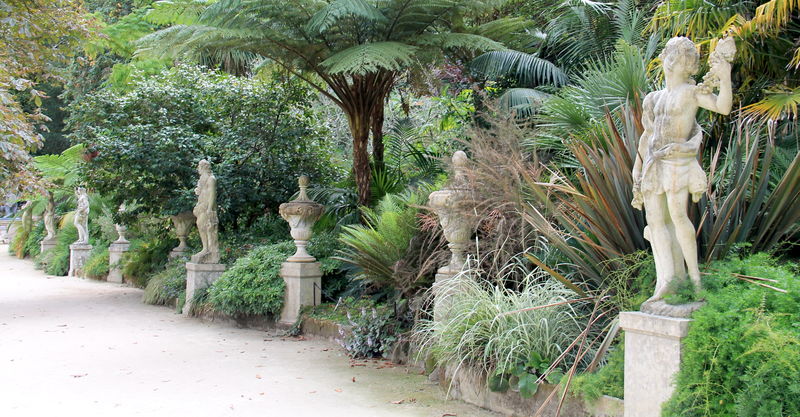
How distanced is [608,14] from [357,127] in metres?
4.08

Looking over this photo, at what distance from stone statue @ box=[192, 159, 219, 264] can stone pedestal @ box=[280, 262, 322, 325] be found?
1812mm

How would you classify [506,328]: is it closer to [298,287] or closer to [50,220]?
[298,287]

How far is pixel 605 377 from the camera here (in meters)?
4.07

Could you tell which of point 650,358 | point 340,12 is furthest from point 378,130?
point 650,358

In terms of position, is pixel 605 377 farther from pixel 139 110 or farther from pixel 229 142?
pixel 139 110

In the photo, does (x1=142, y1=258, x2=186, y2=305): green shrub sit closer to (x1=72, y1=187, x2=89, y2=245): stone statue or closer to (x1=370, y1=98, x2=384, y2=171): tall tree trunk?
(x1=370, y1=98, x2=384, y2=171): tall tree trunk

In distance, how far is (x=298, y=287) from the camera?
8.23 metres

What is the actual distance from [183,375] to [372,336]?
1.82 meters

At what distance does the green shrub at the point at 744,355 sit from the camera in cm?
298

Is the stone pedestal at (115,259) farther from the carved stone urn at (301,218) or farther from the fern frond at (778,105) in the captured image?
the fern frond at (778,105)

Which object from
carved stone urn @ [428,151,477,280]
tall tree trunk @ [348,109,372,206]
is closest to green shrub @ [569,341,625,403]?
carved stone urn @ [428,151,477,280]

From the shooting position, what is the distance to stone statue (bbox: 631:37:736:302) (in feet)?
11.8

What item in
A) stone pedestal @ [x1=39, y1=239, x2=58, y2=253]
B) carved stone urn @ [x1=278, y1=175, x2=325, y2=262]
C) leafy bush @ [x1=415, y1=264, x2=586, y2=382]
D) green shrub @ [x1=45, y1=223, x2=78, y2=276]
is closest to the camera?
leafy bush @ [x1=415, y1=264, x2=586, y2=382]

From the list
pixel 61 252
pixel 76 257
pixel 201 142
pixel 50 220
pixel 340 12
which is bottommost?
pixel 76 257
